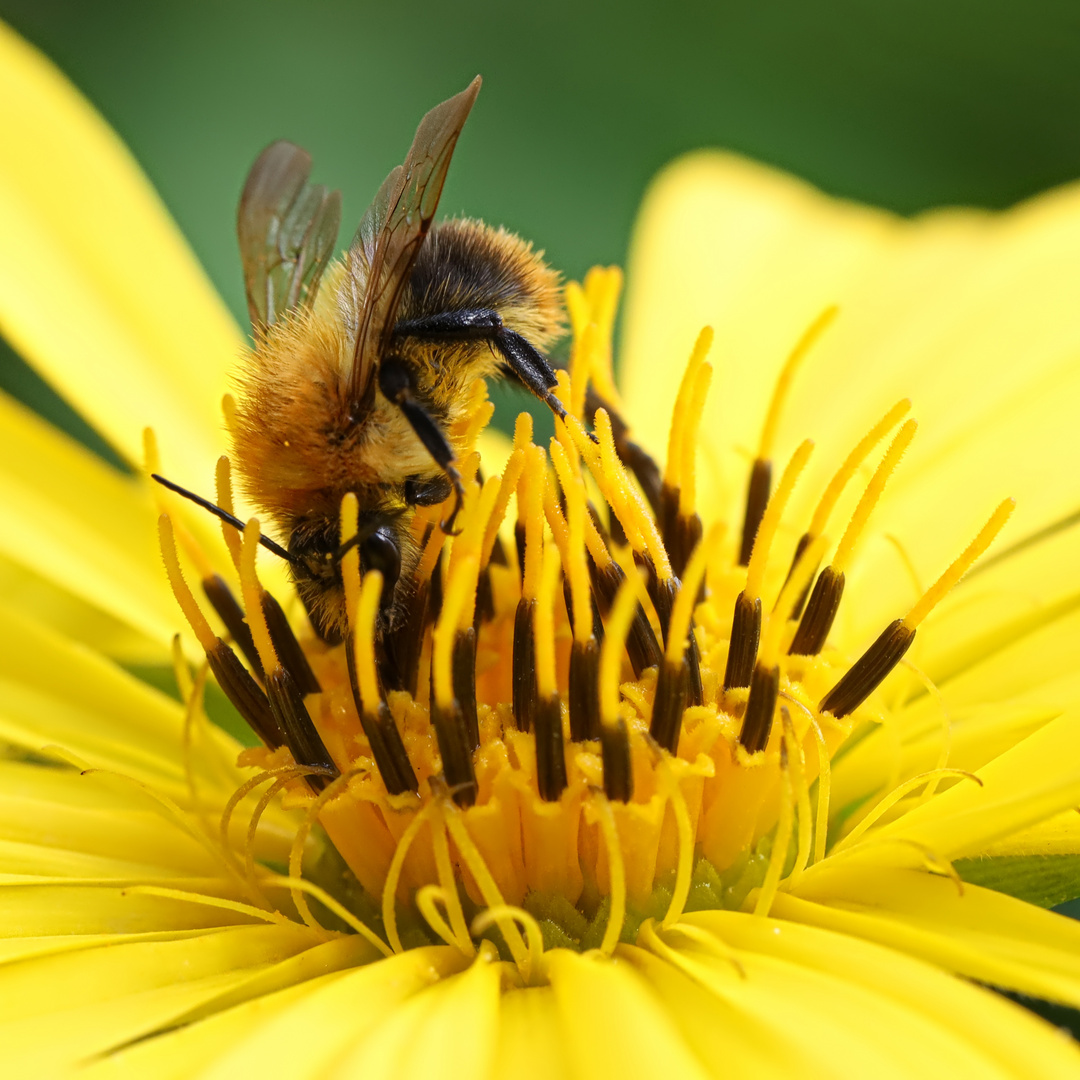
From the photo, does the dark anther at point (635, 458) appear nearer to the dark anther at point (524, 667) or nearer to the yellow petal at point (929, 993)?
the dark anther at point (524, 667)

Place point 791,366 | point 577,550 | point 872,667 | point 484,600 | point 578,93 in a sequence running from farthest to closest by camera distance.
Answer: point 578,93
point 791,366
point 484,600
point 872,667
point 577,550

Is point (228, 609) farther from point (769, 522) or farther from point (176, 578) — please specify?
point (769, 522)

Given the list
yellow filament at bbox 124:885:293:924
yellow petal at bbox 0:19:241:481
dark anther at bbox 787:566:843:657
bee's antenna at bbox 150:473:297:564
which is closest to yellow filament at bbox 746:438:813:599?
dark anther at bbox 787:566:843:657

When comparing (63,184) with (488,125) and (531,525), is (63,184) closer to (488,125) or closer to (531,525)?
(488,125)

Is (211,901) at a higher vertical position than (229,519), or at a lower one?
lower

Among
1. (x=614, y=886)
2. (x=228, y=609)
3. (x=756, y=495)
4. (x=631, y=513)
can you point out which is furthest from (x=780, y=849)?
(x=228, y=609)
